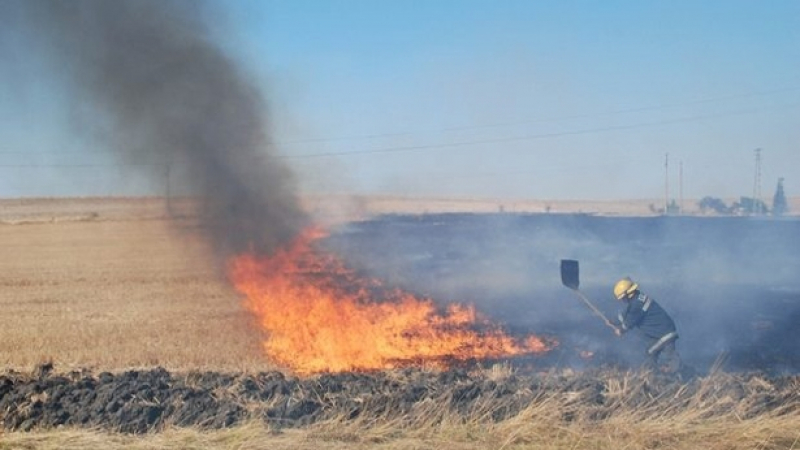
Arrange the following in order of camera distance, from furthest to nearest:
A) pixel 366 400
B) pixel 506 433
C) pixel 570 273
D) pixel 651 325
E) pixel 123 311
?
pixel 123 311 < pixel 570 273 < pixel 651 325 < pixel 366 400 < pixel 506 433

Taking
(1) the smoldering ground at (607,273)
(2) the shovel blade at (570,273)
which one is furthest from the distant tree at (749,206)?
(2) the shovel blade at (570,273)

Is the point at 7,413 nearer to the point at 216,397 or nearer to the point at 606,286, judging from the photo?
the point at 216,397

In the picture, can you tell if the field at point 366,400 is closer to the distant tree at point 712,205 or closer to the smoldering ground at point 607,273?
the smoldering ground at point 607,273

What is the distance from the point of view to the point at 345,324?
45.0 feet

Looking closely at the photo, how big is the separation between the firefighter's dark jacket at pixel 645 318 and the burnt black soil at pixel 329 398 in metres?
1.02

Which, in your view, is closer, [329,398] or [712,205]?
[329,398]

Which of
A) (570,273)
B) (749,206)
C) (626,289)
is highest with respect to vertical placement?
(570,273)

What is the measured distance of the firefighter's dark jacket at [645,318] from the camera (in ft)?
34.9

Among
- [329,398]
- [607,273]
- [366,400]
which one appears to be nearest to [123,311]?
[329,398]

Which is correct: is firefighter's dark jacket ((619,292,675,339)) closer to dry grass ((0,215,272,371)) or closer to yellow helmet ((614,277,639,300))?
yellow helmet ((614,277,639,300))

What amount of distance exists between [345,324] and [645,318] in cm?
536

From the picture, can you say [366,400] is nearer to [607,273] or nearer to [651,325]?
[651,325]

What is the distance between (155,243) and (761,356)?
30.7 m

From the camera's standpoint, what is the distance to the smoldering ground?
13844mm
